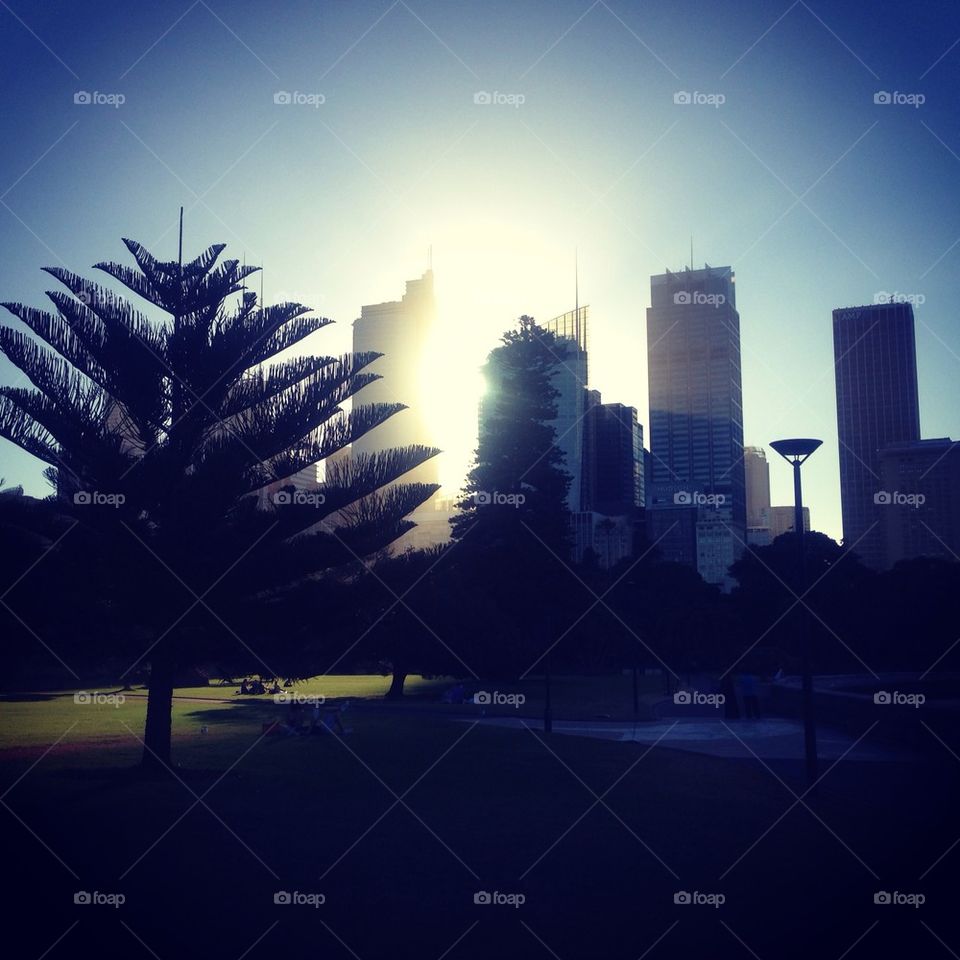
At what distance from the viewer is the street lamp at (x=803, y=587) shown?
13.0 metres

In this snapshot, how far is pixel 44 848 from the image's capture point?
27.9 ft

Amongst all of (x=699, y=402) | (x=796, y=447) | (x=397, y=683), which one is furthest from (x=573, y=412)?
(x=796, y=447)

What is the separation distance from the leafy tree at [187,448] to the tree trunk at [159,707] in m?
0.02

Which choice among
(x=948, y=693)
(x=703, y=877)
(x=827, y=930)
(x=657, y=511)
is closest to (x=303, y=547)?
(x=703, y=877)

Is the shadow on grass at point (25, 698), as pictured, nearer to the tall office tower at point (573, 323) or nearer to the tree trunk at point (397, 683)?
the tree trunk at point (397, 683)

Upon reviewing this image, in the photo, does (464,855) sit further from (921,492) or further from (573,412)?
Answer: (921,492)

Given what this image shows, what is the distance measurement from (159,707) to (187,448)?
14.0 feet

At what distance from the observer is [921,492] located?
6240 inches

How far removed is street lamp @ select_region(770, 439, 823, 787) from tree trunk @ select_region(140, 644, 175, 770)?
9.69 m

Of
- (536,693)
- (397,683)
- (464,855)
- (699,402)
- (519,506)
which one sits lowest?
(536,693)

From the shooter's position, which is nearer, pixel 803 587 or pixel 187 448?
pixel 803 587

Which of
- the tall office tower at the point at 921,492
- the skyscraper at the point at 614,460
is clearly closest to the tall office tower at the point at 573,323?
the skyscraper at the point at 614,460

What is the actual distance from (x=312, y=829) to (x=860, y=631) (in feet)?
159

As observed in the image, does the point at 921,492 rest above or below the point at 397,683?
above
